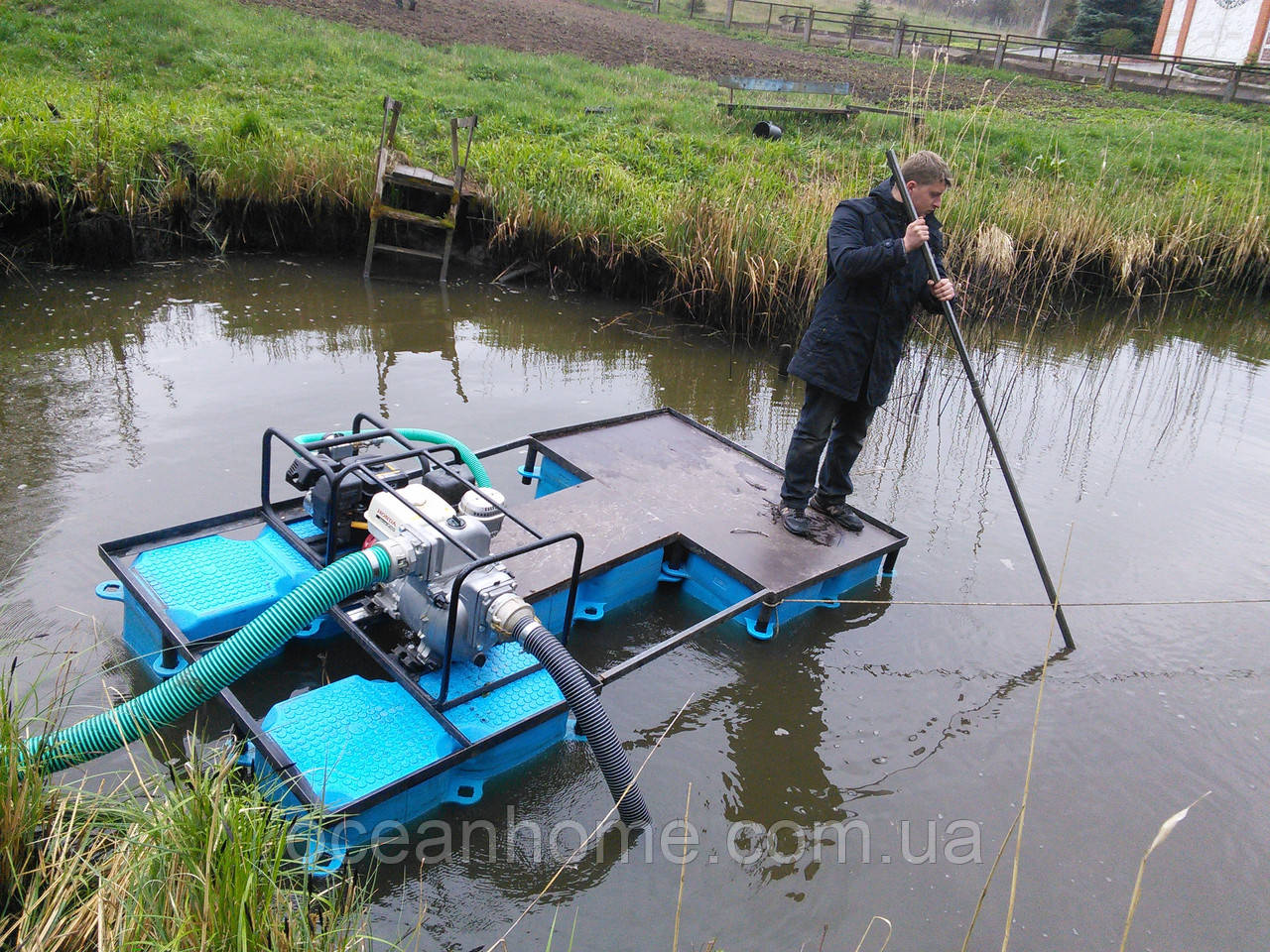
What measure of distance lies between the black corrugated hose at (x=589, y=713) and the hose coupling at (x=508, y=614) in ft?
0.18

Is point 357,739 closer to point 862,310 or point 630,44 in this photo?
point 862,310

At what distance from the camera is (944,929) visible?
284 cm

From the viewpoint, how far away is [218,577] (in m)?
3.47

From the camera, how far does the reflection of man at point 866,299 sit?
163 inches

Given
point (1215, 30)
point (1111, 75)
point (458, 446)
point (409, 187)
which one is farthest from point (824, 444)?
point (1215, 30)

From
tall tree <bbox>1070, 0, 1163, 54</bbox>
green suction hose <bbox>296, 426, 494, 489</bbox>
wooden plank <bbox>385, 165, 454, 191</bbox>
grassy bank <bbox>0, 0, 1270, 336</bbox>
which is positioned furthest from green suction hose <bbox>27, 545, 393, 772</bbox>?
tall tree <bbox>1070, 0, 1163, 54</bbox>

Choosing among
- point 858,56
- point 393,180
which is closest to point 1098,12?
point 858,56

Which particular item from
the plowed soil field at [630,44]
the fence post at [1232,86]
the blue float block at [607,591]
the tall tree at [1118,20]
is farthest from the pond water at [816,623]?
the tall tree at [1118,20]

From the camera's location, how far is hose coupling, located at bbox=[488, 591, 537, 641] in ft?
9.37

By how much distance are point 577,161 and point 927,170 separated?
6.65 meters

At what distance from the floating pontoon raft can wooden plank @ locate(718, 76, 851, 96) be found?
13032 millimetres

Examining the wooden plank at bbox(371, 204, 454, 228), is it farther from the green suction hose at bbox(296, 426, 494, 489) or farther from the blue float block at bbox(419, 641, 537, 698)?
the blue float block at bbox(419, 641, 537, 698)

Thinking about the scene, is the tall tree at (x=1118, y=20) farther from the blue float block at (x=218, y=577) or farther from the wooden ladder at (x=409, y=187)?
the blue float block at (x=218, y=577)

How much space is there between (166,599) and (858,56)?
27.9 meters
